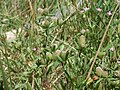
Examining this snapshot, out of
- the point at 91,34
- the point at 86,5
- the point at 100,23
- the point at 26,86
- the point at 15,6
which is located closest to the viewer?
the point at 26,86

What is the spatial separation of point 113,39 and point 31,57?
301 mm

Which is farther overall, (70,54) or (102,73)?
(70,54)

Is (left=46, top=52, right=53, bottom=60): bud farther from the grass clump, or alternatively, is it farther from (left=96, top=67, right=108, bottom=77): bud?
(left=96, top=67, right=108, bottom=77): bud

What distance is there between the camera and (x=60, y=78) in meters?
1.21

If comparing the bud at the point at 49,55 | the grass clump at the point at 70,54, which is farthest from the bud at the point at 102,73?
the bud at the point at 49,55

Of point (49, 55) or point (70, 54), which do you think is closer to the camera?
point (49, 55)

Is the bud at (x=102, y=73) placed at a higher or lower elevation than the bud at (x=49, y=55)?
lower

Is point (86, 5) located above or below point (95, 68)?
above

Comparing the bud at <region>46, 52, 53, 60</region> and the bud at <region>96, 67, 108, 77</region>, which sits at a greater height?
the bud at <region>46, 52, 53, 60</region>

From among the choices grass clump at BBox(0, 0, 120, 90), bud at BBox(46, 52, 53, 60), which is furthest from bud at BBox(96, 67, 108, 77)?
bud at BBox(46, 52, 53, 60)

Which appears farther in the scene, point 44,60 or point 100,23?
point 100,23

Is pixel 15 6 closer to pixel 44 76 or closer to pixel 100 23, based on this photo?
pixel 100 23

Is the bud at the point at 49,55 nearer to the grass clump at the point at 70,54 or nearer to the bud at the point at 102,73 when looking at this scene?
the grass clump at the point at 70,54

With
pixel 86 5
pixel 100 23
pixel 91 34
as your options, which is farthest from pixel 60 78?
pixel 86 5
